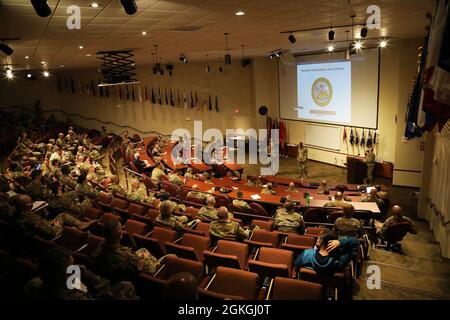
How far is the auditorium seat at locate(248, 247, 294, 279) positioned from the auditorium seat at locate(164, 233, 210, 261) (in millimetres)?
729

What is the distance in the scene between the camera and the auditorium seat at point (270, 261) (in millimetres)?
3804

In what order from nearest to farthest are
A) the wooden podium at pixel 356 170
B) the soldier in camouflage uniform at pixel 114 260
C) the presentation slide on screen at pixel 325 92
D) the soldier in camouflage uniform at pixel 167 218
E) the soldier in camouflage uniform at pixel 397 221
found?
the soldier in camouflage uniform at pixel 114 260, the soldier in camouflage uniform at pixel 167 218, the soldier in camouflage uniform at pixel 397 221, the wooden podium at pixel 356 170, the presentation slide on screen at pixel 325 92

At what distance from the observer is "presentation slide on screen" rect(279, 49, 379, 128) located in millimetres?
12258

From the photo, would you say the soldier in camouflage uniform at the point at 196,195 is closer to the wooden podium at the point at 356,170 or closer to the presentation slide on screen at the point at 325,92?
the wooden podium at the point at 356,170

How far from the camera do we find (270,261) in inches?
169

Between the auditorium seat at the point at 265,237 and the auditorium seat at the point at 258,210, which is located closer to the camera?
the auditorium seat at the point at 265,237

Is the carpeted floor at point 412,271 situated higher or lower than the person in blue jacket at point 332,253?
lower

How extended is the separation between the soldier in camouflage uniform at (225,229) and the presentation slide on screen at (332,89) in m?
8.93

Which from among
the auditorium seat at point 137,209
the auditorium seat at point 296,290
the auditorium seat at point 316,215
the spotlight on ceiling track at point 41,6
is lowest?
the auditorium seat at point 316,215

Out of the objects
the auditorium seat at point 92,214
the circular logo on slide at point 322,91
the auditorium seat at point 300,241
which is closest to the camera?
the auditorium seat at point 300,241

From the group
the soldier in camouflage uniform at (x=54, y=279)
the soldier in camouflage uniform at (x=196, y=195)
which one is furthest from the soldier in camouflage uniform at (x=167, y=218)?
the soldier in camouflage uniform at (x=54, y=279)
